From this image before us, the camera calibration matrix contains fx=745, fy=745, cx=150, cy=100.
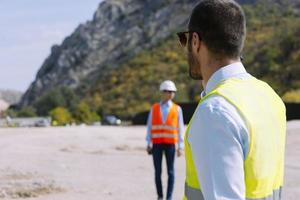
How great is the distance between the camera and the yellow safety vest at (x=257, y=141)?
2.56m

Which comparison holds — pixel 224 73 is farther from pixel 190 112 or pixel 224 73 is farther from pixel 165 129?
pixel 190 112

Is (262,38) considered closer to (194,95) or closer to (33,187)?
(194,95)

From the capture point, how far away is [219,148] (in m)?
2.42

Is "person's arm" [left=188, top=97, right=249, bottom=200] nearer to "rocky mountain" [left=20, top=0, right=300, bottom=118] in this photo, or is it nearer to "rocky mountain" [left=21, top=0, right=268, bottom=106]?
"rocky mountain" [left=20, top=0, right=300, bottom=118]

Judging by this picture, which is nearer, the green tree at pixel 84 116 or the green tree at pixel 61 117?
the green tree at pixel 61 117

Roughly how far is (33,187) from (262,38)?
83.7 metres

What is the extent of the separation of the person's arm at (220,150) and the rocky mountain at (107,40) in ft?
396

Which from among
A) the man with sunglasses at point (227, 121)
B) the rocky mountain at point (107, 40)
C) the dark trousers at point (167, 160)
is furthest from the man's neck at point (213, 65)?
the rocky mountain at point (107, 40)

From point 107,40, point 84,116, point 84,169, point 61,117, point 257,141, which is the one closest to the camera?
point 257,141

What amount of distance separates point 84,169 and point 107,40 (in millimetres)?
144643

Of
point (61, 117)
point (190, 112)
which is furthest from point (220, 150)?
point (61, 117)

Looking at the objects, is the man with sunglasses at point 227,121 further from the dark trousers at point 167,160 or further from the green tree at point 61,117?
the green tree at point 61,117

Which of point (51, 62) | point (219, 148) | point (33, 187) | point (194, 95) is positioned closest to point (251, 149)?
point (219, 148)

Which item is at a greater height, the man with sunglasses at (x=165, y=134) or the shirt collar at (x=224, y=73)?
the shirt collar at (x=224, y=73)
